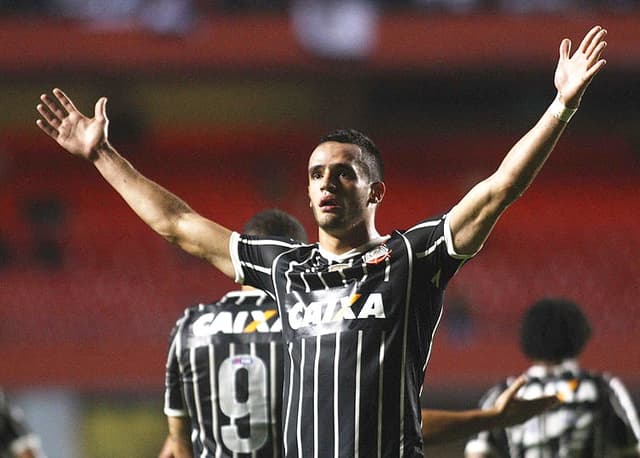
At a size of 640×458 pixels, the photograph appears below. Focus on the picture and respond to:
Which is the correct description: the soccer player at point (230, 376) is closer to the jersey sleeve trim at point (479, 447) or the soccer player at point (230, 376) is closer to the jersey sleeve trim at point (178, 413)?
the jersey sleeve trim at point (178, 413)

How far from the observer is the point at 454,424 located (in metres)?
4.93

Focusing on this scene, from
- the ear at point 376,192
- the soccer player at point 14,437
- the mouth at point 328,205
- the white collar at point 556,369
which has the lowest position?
the soccer player at point 14,437

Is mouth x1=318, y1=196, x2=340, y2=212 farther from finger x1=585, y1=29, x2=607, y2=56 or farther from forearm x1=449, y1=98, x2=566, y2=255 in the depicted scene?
finger x1=585, y1=29, x2=607, y2=56

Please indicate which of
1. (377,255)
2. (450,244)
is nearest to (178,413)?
Answer: (377,255)

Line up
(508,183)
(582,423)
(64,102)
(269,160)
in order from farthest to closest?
(269,160), (582,423), (64,102), (508,183)

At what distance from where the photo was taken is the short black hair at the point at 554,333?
18.7 ft

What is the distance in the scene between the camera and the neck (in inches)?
169

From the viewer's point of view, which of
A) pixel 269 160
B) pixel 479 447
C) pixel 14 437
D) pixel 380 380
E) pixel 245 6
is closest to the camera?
pixel 380 380

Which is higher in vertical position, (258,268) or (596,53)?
(596,53)

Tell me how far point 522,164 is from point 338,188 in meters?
→ 0.63

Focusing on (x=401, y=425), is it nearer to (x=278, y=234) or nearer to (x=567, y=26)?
(x=278, y=234)

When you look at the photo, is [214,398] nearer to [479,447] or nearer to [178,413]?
[178,413]

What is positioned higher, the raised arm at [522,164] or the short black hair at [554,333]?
the raised arm at [522,164]

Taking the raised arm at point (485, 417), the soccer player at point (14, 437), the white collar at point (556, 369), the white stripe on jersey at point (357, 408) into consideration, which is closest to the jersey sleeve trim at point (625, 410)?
the white collar at point (556, 369)
